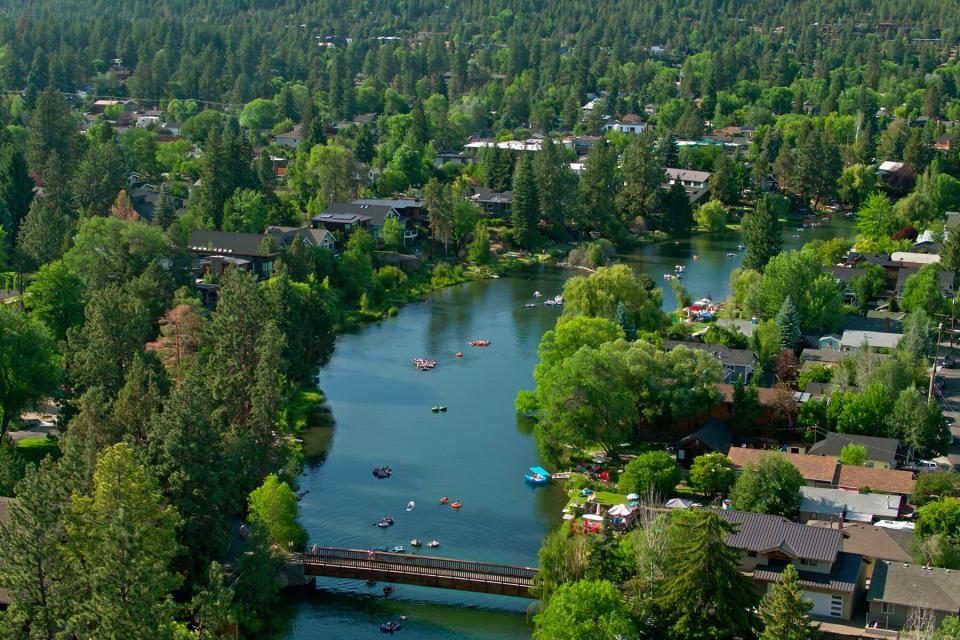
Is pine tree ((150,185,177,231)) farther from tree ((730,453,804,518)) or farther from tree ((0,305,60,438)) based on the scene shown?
tree ((730,453,804,518))

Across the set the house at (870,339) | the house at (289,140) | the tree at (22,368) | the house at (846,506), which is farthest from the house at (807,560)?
the house at (289,140)

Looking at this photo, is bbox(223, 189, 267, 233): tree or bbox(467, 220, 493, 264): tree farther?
bbox(467, 220, 493, 264): tree

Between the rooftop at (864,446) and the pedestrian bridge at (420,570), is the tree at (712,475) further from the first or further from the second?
the pedestrian bridge at (420,570)

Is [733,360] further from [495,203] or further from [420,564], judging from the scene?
[495,203]

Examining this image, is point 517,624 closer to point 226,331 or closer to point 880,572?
point 880,572

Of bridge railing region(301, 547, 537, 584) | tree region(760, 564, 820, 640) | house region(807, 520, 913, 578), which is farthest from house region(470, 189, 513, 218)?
tree region(760, 564, 820, 640)

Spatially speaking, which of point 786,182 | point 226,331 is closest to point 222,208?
point 226,331
